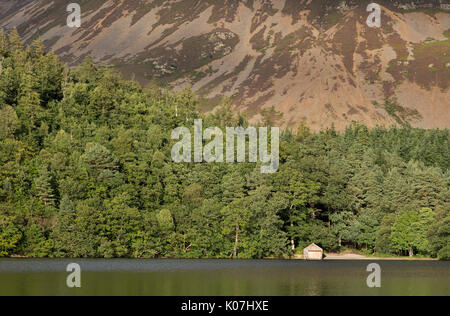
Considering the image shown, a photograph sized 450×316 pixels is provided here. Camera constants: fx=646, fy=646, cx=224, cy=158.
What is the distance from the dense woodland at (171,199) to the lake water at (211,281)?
95.2 feet

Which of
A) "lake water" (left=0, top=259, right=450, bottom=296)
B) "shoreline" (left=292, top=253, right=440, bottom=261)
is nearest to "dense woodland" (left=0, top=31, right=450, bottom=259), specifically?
"shoreline" (left=292, top=253, right=440, bottom=261)

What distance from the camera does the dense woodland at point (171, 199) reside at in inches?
4929

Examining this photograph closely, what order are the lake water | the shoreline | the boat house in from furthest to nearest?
1. the shoreline
2. the boat house
3. the lake water

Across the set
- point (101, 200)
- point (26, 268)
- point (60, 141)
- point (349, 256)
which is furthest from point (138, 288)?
point (60, 141)

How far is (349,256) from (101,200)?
54.4m

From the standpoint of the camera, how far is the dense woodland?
12519 cm

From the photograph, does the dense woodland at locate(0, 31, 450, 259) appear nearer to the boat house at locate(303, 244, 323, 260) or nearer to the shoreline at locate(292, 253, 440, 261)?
the shoreline at locate(292, 253, 440, 261)

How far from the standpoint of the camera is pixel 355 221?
486ft

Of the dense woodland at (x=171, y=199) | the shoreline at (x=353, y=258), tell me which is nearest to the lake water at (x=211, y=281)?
the dense woodland at (x=171, y=199)

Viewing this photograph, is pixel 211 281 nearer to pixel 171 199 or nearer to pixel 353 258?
pixel 171 199

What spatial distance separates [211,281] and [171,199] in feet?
230

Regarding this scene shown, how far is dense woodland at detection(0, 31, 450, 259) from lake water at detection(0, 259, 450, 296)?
29024mm

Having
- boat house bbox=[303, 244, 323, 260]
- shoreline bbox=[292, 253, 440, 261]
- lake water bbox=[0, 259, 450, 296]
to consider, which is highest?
lake water bbox=[0, 259, 450, 296]

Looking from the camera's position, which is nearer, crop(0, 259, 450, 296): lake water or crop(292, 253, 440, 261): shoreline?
crop(0, 259, 450, 296): lake water
